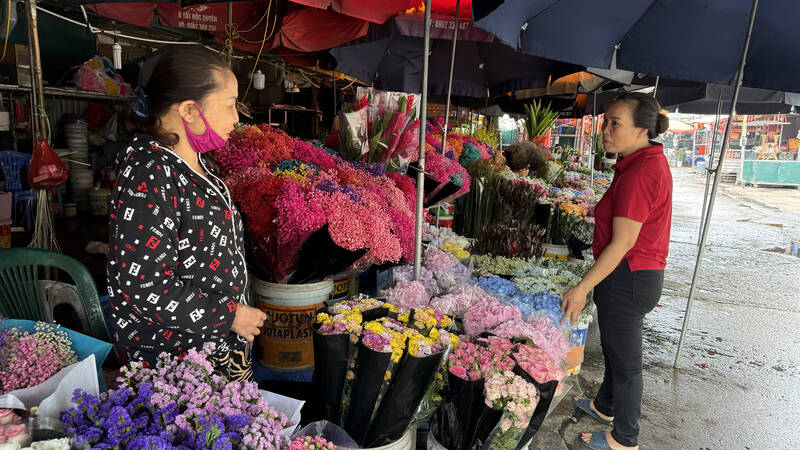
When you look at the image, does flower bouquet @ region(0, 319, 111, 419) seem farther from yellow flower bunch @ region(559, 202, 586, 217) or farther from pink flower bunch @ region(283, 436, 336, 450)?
yellow flower bunch @ region(559, 202, 586, 217)

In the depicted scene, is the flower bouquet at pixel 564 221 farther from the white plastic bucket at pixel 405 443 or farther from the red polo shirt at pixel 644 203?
the white plastic bucket at pixel 405 443

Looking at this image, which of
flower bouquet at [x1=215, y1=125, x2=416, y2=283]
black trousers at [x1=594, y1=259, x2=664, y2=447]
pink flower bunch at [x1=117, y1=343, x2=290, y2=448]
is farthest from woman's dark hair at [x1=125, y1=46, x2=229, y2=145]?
black trousers at [x1=594, y1=259, x2=664, y2=447]

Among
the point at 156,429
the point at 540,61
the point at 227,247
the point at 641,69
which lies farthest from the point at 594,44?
the point at 156,429

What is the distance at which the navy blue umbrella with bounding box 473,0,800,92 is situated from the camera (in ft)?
10.3

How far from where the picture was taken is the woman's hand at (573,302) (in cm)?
255

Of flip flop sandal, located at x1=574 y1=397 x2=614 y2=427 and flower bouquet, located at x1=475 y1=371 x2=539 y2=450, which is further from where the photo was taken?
flip flop sandal, located at x1=574 y1=397 x2=614 y2=427

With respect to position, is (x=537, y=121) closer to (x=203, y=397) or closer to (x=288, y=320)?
(x=288, y=320)

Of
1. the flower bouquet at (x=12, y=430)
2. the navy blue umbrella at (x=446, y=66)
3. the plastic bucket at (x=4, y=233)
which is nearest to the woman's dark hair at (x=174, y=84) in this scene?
the flower bouquet at (x=12, y=430)

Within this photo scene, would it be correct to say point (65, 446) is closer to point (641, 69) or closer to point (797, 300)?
point (641, 69)

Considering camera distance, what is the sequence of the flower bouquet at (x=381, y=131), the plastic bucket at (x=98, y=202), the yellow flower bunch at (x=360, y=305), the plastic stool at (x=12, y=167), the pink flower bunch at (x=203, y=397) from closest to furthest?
the pink flower bunch at (x=203, y=397)
the yellow flower bunch at (x=360, y=305)
the flower bouquet at (x=381, y=131)
the plastic stool at (x=12, y=167)
the plastic bucket at (x=98, y=202)

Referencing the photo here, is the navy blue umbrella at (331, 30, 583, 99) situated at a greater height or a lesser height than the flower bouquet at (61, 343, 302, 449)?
greater

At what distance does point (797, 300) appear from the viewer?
232 inches

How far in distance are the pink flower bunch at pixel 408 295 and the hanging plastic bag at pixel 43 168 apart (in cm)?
202

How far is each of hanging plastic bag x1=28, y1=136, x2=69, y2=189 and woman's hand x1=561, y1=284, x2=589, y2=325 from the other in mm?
2937
